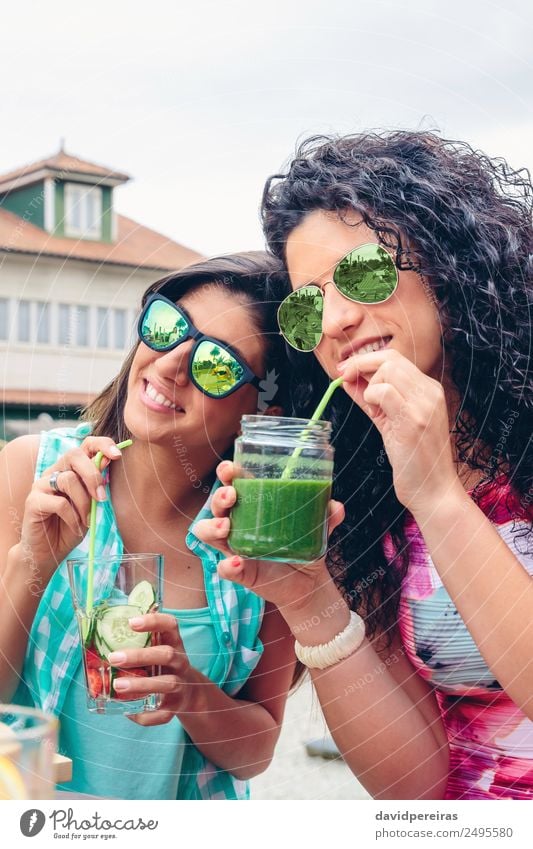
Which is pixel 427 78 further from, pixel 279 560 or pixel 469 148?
pixel 279 560

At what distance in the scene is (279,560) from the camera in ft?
2.80

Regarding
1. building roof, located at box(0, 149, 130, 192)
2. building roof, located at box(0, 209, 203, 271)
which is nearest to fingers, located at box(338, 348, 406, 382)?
building roof, located at box(0, 209, 203, 271)

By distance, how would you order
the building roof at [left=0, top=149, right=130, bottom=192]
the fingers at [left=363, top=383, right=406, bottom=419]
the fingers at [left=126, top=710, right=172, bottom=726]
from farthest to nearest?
1. the building roof at [left=0, top=149, right=130, bottom=192]
2. the fingers at [left=126, top=710, right=172, bottom=726]
3. the fingers at [left=363, top=383, right=406, bottom=419]

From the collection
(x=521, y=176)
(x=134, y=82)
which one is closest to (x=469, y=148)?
(x=521, y=176)

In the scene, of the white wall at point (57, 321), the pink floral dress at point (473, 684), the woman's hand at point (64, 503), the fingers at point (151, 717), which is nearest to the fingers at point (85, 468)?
the woman's hand at point (64, 503)

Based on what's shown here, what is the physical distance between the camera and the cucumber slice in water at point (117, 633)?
2.90ft

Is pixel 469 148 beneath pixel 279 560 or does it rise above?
above

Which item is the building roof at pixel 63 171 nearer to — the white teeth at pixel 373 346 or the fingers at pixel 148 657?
the white teeth at pixel 373 346

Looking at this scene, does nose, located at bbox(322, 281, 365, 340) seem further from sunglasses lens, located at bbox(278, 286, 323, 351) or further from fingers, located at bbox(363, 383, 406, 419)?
fingers, located at bbox(363, 383, 406, 419)

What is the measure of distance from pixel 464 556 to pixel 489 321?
0.26 meters

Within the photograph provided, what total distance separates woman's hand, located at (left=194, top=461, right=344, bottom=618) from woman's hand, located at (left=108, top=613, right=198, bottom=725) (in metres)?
0.07

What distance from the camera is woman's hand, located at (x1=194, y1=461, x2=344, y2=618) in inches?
33.9

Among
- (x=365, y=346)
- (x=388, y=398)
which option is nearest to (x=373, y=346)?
(x=365, y=346)

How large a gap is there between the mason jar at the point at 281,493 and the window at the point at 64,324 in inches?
11.8
